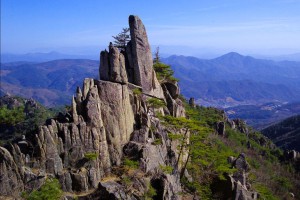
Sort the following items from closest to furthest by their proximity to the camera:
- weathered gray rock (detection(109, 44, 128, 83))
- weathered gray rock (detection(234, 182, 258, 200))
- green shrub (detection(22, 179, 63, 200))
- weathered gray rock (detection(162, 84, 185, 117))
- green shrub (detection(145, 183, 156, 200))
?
green shrub (detection(22, 179, 63, 200))
green shrub (detection(145, 183, 156, 200))
weathered gray rock (detection(234, 182, 258, 200))
weathered gray rock (detection(109, 44, 128, 83))
weathered gray rock (detection(162, 84, 185, 117))

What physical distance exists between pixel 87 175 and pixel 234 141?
81.2 m

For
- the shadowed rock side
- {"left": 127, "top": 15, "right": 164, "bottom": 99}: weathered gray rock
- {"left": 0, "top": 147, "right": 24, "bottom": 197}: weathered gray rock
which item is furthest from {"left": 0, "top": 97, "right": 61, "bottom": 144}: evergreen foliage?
{"left": 0, "top": 147, "right": 24, "bottom": 197}: weathered gray rock

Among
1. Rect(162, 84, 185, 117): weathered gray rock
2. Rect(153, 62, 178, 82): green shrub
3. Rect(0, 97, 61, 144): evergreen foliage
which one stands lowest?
Rect(0, 97, 61, 144): evergreen foliage

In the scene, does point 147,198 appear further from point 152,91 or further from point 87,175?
point 152,91

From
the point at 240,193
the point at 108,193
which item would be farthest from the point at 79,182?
the point at 240,193

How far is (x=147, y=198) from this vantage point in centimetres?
3188

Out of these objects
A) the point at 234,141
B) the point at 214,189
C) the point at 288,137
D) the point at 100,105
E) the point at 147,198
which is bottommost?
the point at 288,137

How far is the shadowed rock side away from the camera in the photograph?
30297mm

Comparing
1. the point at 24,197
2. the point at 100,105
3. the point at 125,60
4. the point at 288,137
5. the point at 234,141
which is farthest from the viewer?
the point at 288,137

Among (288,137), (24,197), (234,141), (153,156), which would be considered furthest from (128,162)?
(288,137)

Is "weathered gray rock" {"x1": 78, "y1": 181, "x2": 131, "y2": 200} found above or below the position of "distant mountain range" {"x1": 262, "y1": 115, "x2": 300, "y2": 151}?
above

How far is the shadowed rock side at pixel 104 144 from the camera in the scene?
30.3 m

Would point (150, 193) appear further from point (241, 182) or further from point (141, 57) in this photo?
point (141, 57)

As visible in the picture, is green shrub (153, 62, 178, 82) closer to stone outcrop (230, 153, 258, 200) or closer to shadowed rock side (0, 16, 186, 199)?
shadowed rock side (0, 16, 186, 199)
